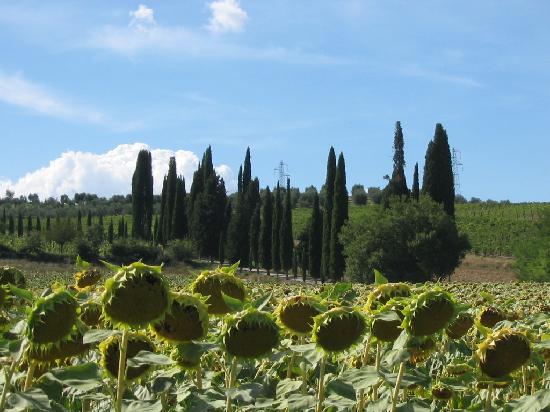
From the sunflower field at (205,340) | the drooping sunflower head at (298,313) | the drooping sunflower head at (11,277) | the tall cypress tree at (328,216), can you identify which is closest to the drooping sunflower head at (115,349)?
the sunflower field at (205,340)

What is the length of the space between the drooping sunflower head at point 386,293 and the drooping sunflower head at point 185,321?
2.22ft

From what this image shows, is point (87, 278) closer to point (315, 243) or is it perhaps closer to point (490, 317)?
point (490, 317)

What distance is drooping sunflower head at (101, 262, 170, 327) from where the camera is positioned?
1635 millimetres

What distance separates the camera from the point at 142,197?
69.0 m

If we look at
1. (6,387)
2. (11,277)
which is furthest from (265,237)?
(6,387)

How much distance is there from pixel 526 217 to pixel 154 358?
7525cm

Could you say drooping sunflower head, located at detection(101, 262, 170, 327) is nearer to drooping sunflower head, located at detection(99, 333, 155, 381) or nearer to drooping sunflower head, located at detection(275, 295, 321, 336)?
drooping sunflower head, located at detection(99, 333, 155, 381)

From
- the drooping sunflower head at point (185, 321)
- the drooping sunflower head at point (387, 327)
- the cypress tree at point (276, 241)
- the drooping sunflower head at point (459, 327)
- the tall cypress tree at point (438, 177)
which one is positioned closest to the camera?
the drooping sunflower head at point (185, 321)

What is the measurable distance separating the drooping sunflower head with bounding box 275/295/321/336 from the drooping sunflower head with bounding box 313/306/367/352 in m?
0.19

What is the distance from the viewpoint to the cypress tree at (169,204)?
65.9m

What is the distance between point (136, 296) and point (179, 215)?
64.3 meters

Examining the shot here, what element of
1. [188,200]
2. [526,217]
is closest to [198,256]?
[188,200]

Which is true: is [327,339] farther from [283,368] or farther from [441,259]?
[441,259]

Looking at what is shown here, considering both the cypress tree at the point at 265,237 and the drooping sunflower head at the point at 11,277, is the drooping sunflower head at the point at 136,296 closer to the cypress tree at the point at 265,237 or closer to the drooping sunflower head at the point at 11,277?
the drooping sunflower head at the point at 11,277
